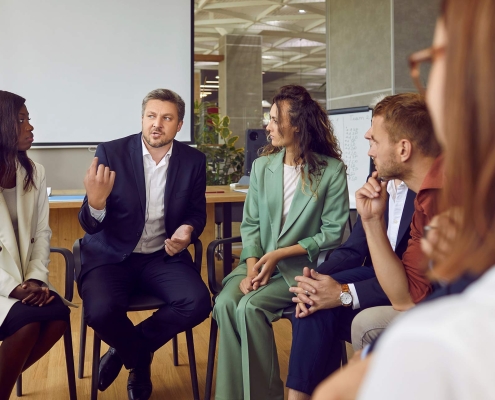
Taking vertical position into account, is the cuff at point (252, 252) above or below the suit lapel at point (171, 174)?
below

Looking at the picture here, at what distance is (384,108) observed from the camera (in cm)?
210

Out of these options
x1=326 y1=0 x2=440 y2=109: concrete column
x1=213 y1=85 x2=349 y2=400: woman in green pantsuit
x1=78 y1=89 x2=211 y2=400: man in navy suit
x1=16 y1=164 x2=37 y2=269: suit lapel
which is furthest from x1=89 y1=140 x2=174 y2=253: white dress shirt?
x1=326 y1=0 x2=440 y2=109: concrete column

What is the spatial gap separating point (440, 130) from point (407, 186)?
1.58 meters

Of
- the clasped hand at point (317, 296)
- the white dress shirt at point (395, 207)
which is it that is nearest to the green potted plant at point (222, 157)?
the white dress shirt at point (395, 207)

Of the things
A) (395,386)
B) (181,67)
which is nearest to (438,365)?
(395,386)

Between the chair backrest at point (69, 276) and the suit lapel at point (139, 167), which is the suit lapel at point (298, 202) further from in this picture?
the chair backrest at point (69, 276)

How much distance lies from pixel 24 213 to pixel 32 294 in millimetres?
361

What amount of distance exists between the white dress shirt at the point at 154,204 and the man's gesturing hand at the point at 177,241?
15 centimetres

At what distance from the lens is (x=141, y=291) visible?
2.59 metres

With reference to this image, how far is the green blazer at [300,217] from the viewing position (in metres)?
2.49

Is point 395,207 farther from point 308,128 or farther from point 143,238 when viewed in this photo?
point 143,238

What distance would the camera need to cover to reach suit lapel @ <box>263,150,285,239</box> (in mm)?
2553

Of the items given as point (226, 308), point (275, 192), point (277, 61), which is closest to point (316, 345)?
point (226, 308)

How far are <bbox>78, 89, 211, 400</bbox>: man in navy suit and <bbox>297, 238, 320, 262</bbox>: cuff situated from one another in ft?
1.55
